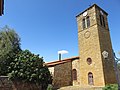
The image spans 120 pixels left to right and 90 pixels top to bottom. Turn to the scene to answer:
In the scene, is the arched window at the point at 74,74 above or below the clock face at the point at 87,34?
below

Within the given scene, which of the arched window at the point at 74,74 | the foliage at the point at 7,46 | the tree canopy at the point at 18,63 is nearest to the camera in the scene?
the tree canopy at the point at 18,63

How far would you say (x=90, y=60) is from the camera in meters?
22.4

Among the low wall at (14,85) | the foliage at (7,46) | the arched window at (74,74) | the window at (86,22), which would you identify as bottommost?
the low wall at (14,85)

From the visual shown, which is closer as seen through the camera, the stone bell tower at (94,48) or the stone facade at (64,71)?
the stone bell tower at (94,48)

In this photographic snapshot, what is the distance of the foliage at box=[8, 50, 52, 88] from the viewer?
63.4ft

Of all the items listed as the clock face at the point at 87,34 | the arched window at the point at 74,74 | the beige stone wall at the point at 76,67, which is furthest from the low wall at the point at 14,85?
the clock face at the point at 87,34

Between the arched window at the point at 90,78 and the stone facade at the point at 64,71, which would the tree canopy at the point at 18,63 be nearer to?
the stone facade at the point at 64,71

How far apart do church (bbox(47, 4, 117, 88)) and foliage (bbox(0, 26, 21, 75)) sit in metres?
6.10

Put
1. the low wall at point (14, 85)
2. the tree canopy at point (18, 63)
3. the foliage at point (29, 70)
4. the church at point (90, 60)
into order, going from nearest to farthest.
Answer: the low wall at point (14, 85)
the foliage at point (29, 70)
the tree canopy at point (18, 63)
the church at point (90, 60)

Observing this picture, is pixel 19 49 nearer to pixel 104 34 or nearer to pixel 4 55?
pixel 4 55

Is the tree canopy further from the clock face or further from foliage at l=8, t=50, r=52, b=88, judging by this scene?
the clock face

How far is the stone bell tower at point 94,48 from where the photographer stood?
20.9m

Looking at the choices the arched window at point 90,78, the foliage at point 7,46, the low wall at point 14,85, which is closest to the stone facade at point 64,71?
the arched window at point 90,78

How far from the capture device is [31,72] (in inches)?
779
